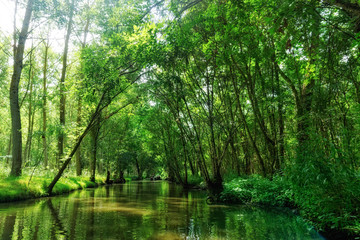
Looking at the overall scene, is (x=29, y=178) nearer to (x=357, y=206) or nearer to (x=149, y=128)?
(x=357, y=206)

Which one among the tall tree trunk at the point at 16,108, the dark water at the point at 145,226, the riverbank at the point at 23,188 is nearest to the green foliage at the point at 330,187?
the dark water at the point at 145,226

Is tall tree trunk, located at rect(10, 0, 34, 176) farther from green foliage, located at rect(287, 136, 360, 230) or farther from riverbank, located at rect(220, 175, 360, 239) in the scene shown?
green foliage, located at rect(287, 136, 360, 230)

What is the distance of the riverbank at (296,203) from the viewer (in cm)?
500

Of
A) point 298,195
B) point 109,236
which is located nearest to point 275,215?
point 298,195

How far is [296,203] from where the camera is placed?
746cm

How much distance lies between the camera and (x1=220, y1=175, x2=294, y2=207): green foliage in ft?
31.8

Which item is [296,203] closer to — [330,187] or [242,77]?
[330,187]

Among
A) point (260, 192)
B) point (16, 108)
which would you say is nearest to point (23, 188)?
point (16, 108)

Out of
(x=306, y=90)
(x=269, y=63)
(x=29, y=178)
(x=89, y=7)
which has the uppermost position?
(x=89, y=7)

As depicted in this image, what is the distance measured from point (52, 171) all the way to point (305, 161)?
1629cm

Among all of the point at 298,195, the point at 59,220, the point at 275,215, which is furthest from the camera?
the point at 275,215

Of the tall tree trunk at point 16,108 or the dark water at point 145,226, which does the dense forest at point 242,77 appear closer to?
the tall tree trunk at point 16,108

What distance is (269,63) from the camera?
13.3m

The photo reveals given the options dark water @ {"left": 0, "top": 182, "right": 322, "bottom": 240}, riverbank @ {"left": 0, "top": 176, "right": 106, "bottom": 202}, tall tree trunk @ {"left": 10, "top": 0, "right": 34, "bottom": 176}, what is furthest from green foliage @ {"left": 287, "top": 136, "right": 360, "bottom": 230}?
tall tree trunk @ {"left": 10, "top": 0, "right": 34, "bottom": 176}
